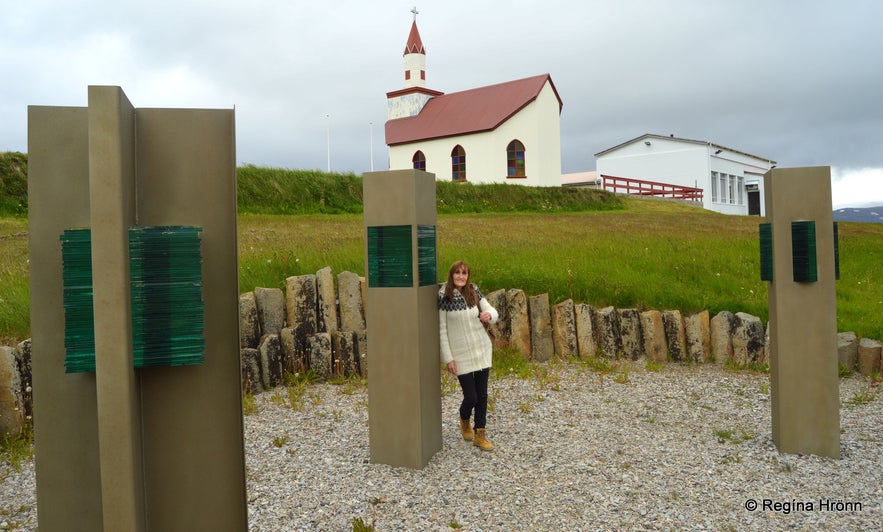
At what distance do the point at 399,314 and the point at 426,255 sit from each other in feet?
1.80

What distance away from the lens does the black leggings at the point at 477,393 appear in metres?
5.47

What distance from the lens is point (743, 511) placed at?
4.40 metres

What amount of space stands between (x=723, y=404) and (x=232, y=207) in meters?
6.22

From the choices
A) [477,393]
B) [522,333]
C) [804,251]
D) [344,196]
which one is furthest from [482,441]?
[344,196]

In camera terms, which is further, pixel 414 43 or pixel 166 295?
pixel 414 43

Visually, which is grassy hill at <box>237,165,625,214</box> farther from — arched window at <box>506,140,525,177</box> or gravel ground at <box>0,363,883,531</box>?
gravel ground at <box>0,363,883,531</box>

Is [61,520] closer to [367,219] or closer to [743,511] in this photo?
[367,219]

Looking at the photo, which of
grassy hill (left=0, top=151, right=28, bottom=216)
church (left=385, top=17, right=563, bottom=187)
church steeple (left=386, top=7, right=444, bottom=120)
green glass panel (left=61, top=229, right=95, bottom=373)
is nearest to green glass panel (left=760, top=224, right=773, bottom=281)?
green glass panel (left=61, top=229, right=95, bottom=373)

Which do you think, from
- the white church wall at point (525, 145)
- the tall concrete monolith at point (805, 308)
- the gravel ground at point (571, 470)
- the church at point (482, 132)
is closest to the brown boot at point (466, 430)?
the gravel ground at point (571, 470)

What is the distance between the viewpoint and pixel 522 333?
8.05m

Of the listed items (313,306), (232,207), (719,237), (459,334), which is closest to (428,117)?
(719,237)

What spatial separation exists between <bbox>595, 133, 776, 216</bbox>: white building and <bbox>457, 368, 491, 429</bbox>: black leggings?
29.3 meters

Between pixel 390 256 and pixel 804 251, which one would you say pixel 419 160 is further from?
pixel 804 251

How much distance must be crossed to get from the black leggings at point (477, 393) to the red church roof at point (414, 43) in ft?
103
